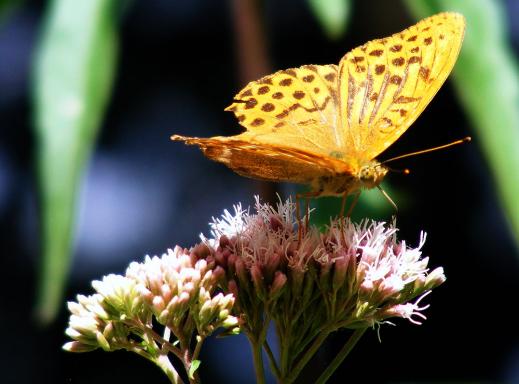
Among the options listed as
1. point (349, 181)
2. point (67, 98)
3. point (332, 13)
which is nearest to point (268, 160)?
point (349, 181)

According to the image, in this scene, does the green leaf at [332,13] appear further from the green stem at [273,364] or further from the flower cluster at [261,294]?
the green stem at [273,364]

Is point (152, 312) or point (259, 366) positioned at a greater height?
point (152, 312)

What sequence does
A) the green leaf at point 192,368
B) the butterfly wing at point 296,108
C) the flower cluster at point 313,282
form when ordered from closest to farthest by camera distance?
the green leaf at point 192,368 < the flower cluster at point 313,282 < the butterfly wing at point 296,108

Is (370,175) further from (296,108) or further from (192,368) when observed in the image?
(192,368)

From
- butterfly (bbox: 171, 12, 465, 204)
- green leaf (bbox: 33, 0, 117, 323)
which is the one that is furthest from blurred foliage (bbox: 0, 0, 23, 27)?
butterfly (bbox: 171, 12, 465, 204)

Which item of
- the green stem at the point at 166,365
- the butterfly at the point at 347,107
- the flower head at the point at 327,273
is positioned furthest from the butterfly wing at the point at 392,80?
the green stem at the point at 166,365

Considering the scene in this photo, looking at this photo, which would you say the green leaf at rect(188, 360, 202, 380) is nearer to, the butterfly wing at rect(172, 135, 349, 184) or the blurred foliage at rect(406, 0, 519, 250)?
the butterfly wing at rect(172, 135, 349, 184)
